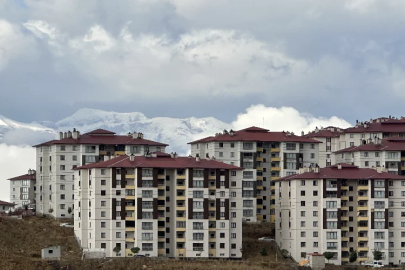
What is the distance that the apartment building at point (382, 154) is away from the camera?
187 m

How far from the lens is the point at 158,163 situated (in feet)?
526

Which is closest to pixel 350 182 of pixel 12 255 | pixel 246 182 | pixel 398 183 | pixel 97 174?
pixel 398 183

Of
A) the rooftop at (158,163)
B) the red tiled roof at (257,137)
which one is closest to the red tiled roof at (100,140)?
the red tiled roof at (257,137)

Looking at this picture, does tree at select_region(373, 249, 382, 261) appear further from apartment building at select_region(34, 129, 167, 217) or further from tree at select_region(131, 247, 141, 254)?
apartment building at select_region(34, 129, 167, 217)

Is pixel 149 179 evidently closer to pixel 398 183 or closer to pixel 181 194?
pixel 181 194

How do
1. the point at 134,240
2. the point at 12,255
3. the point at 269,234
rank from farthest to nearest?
the point at 269,234 < the point at 134,240 < the point at 12,255

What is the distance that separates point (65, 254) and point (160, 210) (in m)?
15.2

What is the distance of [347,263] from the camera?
161500 millimetres

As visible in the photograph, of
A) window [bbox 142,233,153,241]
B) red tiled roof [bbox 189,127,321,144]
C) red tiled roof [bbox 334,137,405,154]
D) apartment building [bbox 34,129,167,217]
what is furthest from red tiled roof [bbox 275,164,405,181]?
apartment building [bbox 34,129,167,217]

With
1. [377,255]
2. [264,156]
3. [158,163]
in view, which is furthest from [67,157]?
[377,255]

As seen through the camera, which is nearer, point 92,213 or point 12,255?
point 12,255

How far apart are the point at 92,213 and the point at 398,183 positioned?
44.8m

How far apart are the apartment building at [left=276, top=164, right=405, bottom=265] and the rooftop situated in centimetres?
1125

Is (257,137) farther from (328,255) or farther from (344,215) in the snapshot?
(328,255)
